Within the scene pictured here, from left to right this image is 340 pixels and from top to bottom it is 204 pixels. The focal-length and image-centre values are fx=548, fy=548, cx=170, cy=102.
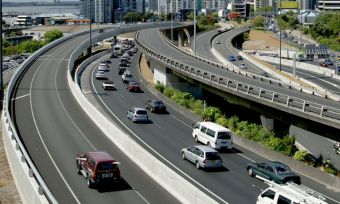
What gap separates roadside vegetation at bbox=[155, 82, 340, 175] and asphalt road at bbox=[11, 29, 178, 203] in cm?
1160

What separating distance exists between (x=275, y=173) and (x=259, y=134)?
12.0 metres

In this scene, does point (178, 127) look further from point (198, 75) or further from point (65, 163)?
point (65, 163)

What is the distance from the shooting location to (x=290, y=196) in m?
24.5

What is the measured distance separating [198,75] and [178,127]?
32.0ft

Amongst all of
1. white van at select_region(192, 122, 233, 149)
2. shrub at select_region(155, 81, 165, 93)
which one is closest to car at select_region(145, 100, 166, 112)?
shrub at select_region(155, 81, 165, 93)

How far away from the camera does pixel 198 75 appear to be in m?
56.0

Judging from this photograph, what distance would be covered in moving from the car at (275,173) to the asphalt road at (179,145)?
487 mm

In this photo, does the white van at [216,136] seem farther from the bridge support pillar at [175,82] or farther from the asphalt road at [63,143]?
the bridge support pillar at [175,82]

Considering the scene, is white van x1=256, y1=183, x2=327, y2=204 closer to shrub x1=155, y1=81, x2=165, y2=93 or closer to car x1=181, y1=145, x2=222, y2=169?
car x1=181, y1=145, x2=222, y2=169

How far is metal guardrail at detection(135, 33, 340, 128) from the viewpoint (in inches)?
1357

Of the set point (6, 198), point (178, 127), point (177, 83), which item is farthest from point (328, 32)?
point (6, 198)

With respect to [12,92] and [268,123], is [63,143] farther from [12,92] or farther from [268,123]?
[12,92]

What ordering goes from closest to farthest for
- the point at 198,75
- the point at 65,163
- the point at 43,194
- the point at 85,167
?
the point at 43,194 < the point at 85,167 < the point at 65,163 < the point at 198,75

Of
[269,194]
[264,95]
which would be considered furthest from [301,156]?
[269,194]
